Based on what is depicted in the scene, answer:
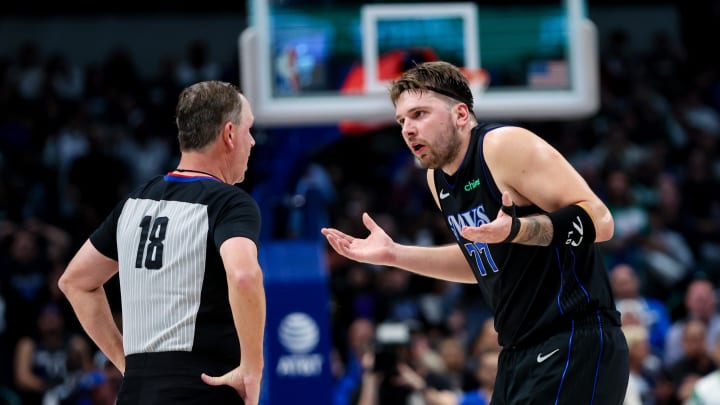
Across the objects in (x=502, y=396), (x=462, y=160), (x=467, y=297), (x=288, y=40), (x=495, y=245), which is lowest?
(x=467, y=297)

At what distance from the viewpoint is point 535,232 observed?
4277 mm

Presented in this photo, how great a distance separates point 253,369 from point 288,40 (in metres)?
5.69

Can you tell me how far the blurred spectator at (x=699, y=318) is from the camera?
1093 cm

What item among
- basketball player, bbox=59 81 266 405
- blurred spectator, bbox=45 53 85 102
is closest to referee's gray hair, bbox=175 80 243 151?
basketball player, bbox=59 81 266 405

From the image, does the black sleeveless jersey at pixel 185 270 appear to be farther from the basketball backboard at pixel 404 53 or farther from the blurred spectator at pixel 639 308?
the blurred spectator at pixel 639 308

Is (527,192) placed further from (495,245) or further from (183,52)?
(183,52)

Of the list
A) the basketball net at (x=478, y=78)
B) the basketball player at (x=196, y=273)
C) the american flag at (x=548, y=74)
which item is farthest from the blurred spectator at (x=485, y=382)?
the basketball player at (x=196, y=273)

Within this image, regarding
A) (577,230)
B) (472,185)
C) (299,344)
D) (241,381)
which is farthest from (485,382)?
(241,381)

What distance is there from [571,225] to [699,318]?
24.1ft

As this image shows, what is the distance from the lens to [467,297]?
43.0ft

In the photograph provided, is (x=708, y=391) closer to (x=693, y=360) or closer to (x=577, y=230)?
(x=693, y=360)

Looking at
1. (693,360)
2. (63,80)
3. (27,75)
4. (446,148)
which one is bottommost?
(693,360)

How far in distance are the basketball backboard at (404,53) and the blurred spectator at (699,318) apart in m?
2.90


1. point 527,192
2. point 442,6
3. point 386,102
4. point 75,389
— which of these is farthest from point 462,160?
point 75,389
